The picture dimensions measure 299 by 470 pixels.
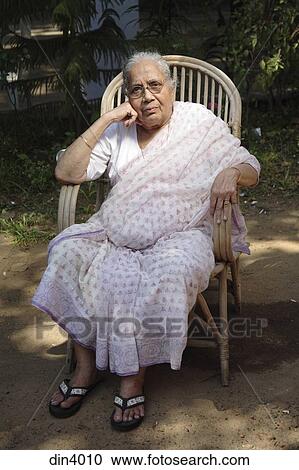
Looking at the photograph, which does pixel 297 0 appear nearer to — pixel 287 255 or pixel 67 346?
pixel 287 255

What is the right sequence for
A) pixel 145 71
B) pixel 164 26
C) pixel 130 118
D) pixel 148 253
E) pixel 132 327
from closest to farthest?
pixel 132 327 → pixel 148 253 → pixel 145 71 → pixel 130 118 → pixel 164 26

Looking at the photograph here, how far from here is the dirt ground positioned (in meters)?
2.72

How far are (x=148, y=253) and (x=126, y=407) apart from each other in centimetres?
63

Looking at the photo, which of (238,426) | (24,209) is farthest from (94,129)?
(24,209)

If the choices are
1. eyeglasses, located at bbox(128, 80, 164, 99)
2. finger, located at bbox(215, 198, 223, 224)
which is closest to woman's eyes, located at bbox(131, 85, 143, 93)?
eyeglasses, located at bbox(128, 80, 164, 99)

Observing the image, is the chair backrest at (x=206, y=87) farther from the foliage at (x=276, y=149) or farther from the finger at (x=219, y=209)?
the foliage at (x=276, y=149)

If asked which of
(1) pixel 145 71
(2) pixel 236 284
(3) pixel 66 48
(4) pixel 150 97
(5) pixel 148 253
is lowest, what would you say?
(2) pixel 236 284

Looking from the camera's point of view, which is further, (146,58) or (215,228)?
(146,58)

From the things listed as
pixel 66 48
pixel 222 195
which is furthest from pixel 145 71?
pixel 66 48

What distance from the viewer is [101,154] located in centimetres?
332

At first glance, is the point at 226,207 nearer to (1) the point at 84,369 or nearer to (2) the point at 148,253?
(2) the point at 148,253

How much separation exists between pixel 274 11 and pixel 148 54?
283 centimetres

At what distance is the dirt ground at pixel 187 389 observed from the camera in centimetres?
272
